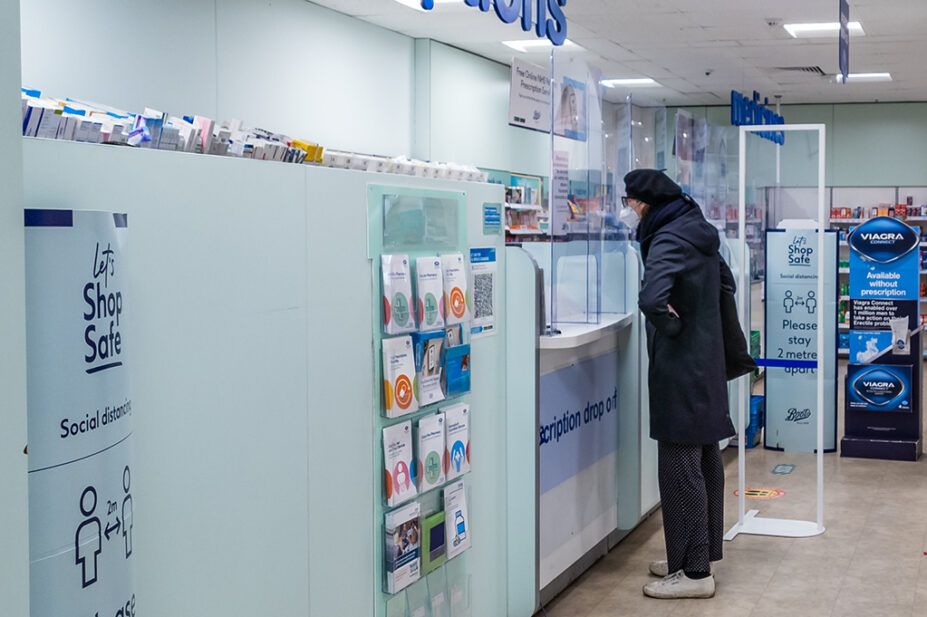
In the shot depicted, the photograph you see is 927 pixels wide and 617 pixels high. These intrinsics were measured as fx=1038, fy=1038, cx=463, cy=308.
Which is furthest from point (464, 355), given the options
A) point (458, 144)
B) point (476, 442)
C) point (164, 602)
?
point (458, 144)

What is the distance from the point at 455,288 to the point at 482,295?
26cm

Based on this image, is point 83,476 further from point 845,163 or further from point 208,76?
point 845,163

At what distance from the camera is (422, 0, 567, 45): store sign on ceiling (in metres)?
4.61

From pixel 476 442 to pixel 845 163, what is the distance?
12.0m

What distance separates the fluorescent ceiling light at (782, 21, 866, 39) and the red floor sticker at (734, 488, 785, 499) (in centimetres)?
445

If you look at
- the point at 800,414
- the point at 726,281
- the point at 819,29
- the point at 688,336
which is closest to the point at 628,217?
the point at 726,281

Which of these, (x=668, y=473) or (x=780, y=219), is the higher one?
(x=780, y=219)

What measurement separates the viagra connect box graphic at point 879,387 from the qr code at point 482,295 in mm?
4254

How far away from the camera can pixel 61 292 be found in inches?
56.8

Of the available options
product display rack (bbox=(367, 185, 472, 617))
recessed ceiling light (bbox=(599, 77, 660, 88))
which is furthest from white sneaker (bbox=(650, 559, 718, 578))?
recessed ceiling light (bbox=(599, 77, 660, 88))

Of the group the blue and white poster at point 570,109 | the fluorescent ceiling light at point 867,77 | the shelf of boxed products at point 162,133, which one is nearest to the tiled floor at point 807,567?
the blue and white poster at point 570,109

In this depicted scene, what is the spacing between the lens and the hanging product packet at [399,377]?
281 cm

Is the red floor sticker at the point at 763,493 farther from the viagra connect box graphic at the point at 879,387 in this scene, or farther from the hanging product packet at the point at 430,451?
the hanging product packet at the point at 430,451

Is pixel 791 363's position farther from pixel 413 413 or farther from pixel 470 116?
pixel 470 116
